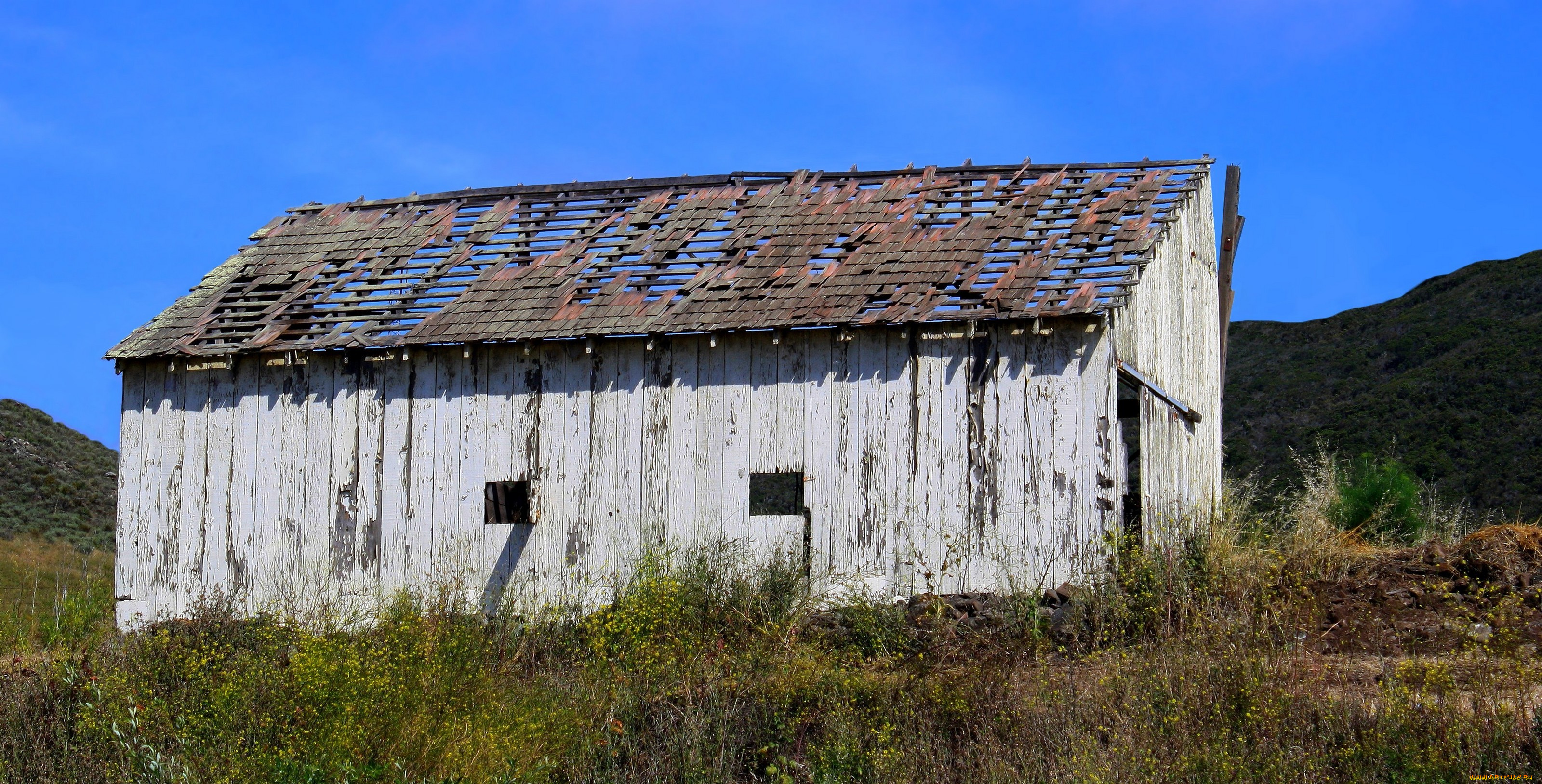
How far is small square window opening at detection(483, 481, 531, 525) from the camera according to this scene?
12820mm

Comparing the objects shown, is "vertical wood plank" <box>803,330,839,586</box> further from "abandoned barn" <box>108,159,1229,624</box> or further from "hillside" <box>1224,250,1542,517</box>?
"hillside" <box>1224,250,1542,517</box>

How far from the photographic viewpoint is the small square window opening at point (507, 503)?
505 inches

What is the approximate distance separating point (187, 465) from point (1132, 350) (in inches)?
362

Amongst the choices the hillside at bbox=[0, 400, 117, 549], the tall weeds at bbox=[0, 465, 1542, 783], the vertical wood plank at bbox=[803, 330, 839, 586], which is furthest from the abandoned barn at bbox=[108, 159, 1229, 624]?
the hillside at bbox=[0, 400, 117, 549]

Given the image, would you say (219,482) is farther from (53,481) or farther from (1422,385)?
(1422,385)

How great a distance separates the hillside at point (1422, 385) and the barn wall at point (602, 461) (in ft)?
46.9

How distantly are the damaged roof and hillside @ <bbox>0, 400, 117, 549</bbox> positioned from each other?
12.4 metres

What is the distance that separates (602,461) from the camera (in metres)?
12.6

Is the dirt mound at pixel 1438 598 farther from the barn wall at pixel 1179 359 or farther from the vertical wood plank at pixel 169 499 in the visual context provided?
the vertical wood plank at pixel 169 499

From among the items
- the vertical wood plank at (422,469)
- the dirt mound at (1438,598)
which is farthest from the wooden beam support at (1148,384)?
the vertical wood plank at (422,469)

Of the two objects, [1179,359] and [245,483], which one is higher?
[1179,359]

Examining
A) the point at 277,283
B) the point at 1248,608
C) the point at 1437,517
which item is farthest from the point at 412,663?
the point at 1437,517

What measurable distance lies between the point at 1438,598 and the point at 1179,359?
4.03m

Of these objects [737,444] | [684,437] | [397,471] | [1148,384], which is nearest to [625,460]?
[684,437]
